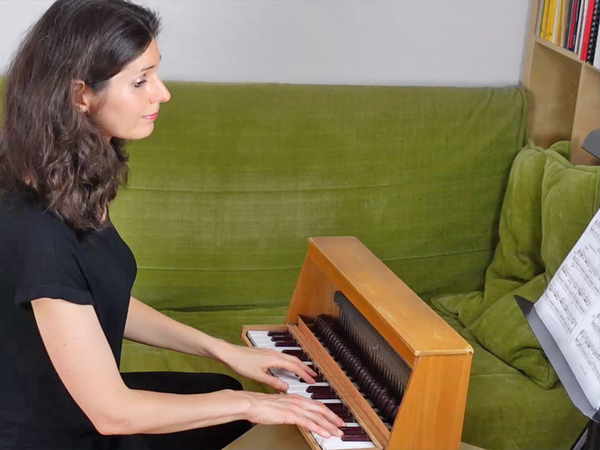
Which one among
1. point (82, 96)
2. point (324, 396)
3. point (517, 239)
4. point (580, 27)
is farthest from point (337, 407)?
point (580, 27)

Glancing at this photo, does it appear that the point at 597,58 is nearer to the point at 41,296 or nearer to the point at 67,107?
the point at 67,107

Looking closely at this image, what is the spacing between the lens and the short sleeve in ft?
4.69

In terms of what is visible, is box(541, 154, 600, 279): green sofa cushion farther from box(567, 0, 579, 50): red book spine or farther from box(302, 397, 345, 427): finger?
box(302, 397, 345, 427): finger

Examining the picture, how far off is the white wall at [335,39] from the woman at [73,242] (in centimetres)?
106

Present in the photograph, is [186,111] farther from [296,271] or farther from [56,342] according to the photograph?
[56,342]

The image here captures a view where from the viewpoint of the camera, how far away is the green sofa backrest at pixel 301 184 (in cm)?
249

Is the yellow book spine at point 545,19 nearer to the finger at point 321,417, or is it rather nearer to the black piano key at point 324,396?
the black piano key at point 324,396

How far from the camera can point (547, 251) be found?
2381mm

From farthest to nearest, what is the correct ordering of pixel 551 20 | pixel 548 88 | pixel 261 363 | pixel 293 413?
pixel 548 88 < pixel 551 20 < pixel 261 363 < pixel 293 413

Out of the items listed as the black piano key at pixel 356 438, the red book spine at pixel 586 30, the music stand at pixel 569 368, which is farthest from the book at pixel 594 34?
the black piano key at pixel 356 438

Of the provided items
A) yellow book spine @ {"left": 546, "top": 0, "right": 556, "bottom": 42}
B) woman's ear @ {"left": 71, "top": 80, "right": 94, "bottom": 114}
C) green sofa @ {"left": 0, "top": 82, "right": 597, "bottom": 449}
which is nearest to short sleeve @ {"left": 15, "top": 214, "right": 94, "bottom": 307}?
woman's ear @ {"left": 71, "top": 80, "right": 94, "bottom": 114}

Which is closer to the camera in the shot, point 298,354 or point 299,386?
point 299,386

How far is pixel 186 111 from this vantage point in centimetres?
249

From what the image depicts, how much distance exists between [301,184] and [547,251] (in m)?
0.68
